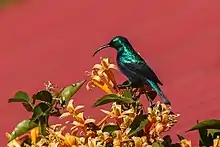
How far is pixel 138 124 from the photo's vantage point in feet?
6.27

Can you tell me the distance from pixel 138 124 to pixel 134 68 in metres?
0.71

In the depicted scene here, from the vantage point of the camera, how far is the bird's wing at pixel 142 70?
8.46ft

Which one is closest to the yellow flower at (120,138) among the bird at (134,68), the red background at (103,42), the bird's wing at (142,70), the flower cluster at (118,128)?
the flower cluster at (118,128)

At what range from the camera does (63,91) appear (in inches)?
85.1

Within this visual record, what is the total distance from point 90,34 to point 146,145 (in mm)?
10532

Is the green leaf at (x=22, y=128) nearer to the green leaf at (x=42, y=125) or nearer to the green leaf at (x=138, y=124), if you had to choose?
the green leaf at (x=42, y=125)

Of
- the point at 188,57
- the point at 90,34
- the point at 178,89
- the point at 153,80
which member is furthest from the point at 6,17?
the point at 153,80

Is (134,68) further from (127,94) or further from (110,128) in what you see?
(110,128)

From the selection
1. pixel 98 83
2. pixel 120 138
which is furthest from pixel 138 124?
pixel 98 83

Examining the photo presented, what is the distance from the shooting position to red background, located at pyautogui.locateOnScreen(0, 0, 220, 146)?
8.35 m

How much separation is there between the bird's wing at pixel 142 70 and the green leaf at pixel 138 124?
0.63m

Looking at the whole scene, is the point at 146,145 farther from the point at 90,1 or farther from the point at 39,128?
the point at 90,1

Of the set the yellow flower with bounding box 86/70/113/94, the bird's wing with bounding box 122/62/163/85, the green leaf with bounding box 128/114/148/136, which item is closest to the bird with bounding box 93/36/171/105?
the bird's wing with bounding box 122/62/163/85

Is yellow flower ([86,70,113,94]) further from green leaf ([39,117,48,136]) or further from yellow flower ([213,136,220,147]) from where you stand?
yellow flower ([213,136,220,147])
